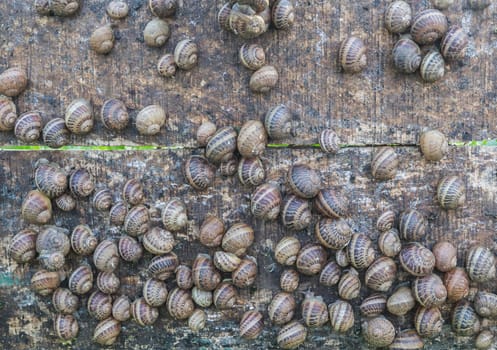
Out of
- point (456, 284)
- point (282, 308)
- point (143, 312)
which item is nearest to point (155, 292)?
point (143, 312)

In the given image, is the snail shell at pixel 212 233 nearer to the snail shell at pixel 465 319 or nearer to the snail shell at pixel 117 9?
the snail shell at pixel 117 9

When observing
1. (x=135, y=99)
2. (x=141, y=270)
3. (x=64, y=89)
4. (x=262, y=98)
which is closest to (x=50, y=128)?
(x=64, y=89)

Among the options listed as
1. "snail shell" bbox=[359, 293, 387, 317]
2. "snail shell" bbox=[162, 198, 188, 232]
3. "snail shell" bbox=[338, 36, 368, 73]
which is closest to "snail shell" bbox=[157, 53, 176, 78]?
"snail shell" bbox=[162, 198, 188, 232]

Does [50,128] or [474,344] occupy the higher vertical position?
[50,128]

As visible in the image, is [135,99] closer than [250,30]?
No

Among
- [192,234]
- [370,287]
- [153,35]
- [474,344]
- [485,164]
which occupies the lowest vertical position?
[474,344]

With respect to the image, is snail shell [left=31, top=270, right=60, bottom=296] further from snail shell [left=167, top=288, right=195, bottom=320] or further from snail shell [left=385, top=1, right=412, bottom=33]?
snail shell [left=385, top=1, right=412, bottom=33]

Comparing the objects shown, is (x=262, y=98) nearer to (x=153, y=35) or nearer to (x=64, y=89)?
(x=153, y=35)
